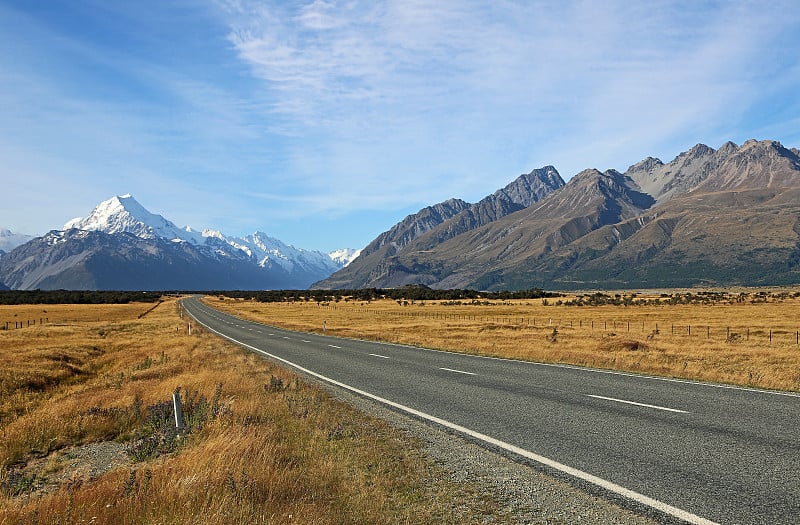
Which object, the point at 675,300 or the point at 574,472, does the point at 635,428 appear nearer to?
the point at 574,472

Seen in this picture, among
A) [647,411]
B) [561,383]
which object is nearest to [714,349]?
[561,383]

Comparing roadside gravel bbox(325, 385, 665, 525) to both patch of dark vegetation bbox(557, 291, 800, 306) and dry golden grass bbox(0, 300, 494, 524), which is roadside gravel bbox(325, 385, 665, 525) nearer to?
dry golden grass bbox(0, 300, 494, 524)

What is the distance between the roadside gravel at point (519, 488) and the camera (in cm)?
529

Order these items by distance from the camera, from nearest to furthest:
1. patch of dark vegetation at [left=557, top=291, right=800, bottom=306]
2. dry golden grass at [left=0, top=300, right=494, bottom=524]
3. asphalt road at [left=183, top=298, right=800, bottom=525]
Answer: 1. dry golden grass at [left=0, top=300, right=494, bottom=524]
2. asphalt road at [left=183, top=298, right=800, bottom=525]
3. patch of dark vegetation at [left=557, top=291, right=800, bottom=306]

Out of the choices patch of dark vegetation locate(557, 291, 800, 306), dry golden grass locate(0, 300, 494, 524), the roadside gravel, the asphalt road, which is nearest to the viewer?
dry golden grass locate(0, 300, 494, 524)

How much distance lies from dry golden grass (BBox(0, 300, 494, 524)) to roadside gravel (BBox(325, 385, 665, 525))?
0.34 meters

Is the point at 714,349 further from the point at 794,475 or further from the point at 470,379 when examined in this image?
the point at 794,475

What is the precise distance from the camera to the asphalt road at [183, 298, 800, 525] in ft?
18.8

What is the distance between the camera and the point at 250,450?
280 inches

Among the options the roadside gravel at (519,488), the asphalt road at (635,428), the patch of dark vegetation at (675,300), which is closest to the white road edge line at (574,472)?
the asphalt road at (635,428)

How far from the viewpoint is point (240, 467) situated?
629 centimetres

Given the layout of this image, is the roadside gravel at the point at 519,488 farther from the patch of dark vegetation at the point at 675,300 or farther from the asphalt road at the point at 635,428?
the patch of dark vegetation at the point at 675,300

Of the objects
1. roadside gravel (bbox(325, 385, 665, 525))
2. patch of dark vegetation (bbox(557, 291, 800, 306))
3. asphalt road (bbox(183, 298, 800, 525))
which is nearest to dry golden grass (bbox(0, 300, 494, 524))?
roadside gravel (bbox(325, 385, 665, 525))

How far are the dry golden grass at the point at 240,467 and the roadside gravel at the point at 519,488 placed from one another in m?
0.34
